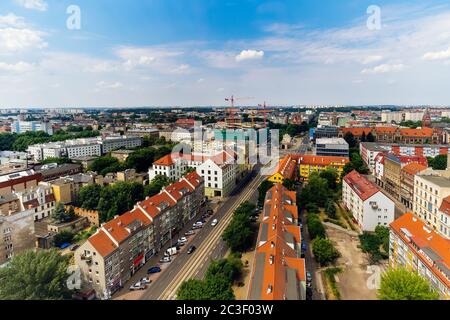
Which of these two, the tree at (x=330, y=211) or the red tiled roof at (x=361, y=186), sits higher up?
the red tiled roof at (x=361, y=186)

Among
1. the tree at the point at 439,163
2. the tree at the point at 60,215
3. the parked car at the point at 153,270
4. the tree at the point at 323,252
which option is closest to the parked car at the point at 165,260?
the parked car at the point at 153,270

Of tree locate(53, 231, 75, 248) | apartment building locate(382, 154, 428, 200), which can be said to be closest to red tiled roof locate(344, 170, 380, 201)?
apartment building locate(382, 154, 428, 200)

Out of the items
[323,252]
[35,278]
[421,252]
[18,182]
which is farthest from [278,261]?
[18,182]

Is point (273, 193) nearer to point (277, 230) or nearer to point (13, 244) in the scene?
point (277, 230)

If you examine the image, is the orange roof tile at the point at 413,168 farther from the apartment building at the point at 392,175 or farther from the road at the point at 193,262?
A: the road at the point at 193,262

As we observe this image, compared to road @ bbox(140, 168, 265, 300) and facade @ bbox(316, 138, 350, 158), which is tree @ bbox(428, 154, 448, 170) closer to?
facade @ bbox(316, 138, 350, 158)
